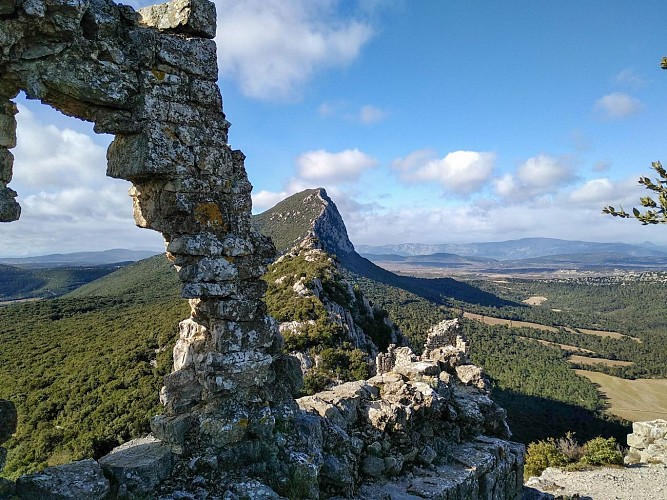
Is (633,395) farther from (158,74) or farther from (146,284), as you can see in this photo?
(158,74)

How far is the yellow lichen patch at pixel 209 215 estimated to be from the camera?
646 centimetres

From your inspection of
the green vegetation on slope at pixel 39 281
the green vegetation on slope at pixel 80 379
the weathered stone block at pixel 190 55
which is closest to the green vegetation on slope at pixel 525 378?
the green vegetation on slope at pixel 80 379

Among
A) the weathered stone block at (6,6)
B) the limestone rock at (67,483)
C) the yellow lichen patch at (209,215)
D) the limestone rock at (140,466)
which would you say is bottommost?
the limestone rock at (140,466)

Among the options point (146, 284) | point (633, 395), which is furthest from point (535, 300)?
point (146, 284)

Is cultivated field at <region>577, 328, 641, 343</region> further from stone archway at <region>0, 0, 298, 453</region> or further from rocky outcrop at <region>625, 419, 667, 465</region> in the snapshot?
stone archway at <region>0, 0, 298, 453</region>

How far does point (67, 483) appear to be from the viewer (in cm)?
499

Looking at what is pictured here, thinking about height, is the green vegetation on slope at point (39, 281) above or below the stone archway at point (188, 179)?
below

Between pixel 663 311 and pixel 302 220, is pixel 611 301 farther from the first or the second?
pixel 302 220

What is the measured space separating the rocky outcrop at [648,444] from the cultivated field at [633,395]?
4399 centimetres

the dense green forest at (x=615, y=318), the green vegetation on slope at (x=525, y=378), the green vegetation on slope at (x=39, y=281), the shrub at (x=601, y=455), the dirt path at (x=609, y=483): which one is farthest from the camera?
the green vegetation on slope at (x=39, y=281)

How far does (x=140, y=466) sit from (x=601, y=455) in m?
24.8

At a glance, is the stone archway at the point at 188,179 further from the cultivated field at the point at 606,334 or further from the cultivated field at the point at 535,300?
the cultivated field at the point at 535,300

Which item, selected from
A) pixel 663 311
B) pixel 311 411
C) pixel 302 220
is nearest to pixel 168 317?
pixel 311 411

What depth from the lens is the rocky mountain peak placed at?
280 ft
